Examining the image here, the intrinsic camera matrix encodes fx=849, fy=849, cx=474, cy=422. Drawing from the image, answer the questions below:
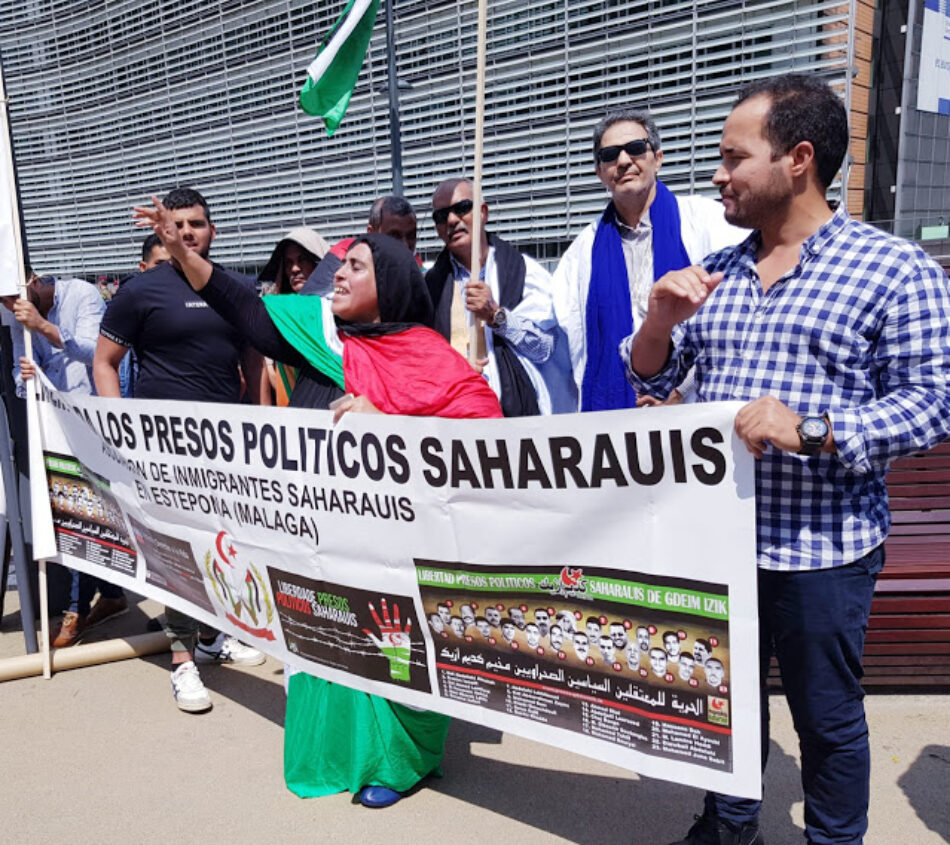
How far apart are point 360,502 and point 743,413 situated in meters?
1.20

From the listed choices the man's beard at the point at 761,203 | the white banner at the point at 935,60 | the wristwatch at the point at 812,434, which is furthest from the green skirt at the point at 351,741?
the white banner at the point at 935,60

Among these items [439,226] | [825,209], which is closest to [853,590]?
[825,209]

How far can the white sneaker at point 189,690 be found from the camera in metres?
3.47

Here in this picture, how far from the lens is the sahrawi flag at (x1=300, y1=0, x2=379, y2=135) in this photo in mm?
3402

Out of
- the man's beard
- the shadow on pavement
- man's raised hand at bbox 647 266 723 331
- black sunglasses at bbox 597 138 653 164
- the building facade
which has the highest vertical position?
the building facade

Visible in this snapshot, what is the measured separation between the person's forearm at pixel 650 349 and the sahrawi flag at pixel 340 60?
190 centimetres

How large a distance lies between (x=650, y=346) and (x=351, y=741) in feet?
5.35

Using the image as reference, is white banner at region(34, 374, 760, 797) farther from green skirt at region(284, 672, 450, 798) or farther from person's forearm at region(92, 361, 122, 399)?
person's forearm at region(92, 361, 122, 399)

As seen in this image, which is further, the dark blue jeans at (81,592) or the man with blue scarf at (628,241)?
the dark blue jeans at (81,592)

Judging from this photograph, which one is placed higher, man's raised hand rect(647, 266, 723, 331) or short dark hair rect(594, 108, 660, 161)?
short dark hair rect(594, 108, 660, 161)

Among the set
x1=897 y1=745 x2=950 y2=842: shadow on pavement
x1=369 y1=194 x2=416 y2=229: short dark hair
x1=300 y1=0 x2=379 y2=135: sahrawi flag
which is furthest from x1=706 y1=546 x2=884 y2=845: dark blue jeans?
x1=369 y1=194 x2=416 y2=229: short dark hair

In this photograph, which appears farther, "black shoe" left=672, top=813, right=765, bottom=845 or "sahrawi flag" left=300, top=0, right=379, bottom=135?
"sahrawi flag" left=300, top=0, right=379, bottom=135

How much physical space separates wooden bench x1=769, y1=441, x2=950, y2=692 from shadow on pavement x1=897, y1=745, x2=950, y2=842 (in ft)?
1.18

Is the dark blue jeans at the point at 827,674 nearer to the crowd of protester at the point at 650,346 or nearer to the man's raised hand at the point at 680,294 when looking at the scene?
the crowd of protester at the point at 650,346
